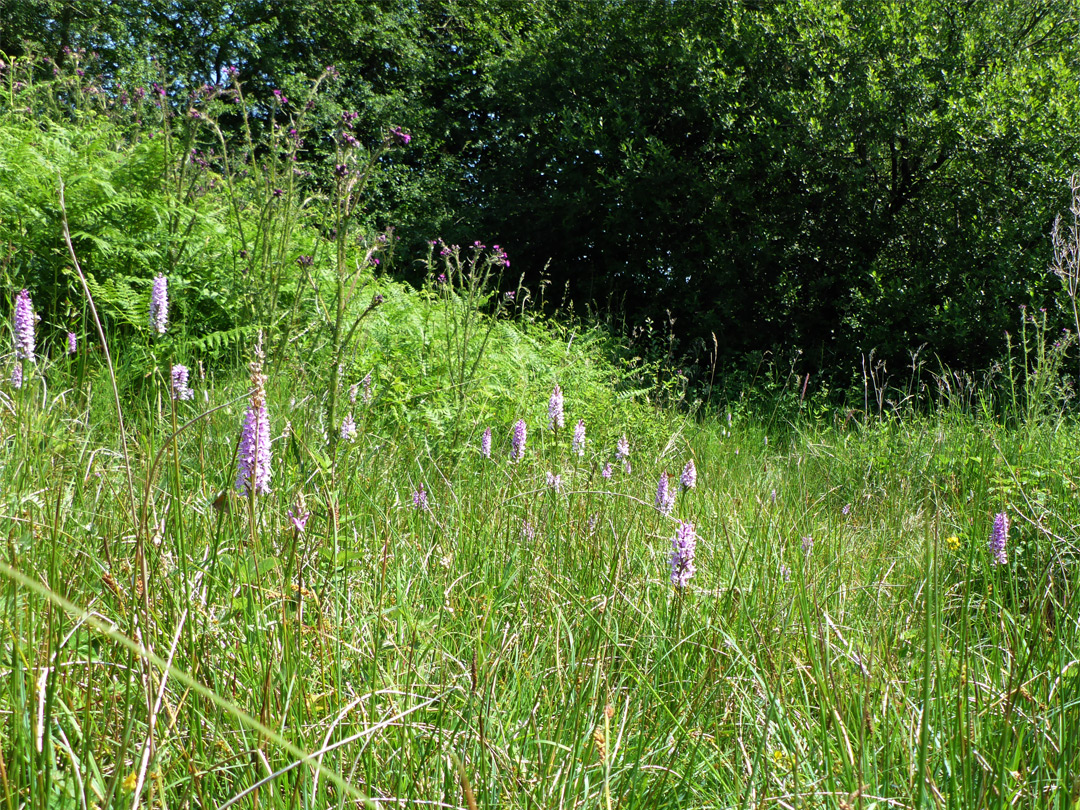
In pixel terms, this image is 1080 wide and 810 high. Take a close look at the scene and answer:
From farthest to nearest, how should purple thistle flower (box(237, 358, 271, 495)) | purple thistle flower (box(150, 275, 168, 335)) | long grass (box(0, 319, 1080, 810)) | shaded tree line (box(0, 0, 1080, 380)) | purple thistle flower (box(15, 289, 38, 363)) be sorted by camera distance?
shaded tree line (box(0, 0, 1080, 380)) < purple thistle flower (box(15, 289, 38, 363)) < purple thistle flower (box(150, 275, 168, 335)) < purple thistle flower (box(237, 358, 271, 495)) < long grass (box(0, 319, 1080, 810))

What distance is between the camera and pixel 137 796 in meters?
0.74

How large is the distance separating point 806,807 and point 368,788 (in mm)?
577

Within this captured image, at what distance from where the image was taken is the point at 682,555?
156 centimetres

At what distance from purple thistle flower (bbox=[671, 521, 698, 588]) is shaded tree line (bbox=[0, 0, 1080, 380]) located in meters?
5.45

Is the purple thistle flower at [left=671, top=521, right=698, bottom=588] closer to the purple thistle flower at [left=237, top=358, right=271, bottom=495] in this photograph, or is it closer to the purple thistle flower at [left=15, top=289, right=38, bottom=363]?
the purple thistle flower at [left=237, top=358, right=271, bottom=495]

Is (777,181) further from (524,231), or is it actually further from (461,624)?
(461,624)

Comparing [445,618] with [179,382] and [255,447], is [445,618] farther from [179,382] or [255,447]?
[179,382]

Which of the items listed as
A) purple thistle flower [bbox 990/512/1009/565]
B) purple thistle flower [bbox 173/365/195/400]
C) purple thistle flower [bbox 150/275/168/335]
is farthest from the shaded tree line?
purple thistle flower [bbox 150/275/168/335]

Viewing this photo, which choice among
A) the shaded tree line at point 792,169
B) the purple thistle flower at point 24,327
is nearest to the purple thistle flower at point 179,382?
the purple thistle flower at point 24,327

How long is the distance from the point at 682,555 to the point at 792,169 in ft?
26.1

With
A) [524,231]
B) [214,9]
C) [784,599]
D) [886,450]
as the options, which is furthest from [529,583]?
[214,9]

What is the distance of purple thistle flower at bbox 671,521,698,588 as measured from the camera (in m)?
1.55

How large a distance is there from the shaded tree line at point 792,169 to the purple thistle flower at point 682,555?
545 cm

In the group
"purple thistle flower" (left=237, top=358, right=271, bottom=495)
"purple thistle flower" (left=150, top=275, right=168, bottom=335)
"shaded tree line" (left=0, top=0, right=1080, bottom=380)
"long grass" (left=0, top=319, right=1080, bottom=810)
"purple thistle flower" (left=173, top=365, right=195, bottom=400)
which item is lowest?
"long grass" (left=0, top=319, right=1080, bottom=810)
